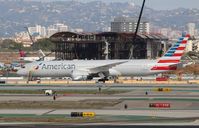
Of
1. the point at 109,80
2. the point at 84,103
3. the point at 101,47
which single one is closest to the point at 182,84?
the point at 109,80

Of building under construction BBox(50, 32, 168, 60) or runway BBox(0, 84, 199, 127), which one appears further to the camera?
building under construction BBox(50, 32, 168, 60)

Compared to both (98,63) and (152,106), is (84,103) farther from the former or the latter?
(98,63)

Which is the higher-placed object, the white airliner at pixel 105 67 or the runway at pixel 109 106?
the white airliner at pixel 105 67

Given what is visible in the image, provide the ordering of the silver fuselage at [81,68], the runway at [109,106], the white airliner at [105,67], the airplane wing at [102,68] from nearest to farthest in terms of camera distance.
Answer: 1. the runway at [109,106]
2. the white airliner at [105,67]
3. the airplane wing at [102,68]
4. the silver fuselage at [81,68]

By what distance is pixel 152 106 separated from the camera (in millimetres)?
56562

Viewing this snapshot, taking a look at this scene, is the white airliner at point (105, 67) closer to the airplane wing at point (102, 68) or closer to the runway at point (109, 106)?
the airplane wing at point (102, 68)

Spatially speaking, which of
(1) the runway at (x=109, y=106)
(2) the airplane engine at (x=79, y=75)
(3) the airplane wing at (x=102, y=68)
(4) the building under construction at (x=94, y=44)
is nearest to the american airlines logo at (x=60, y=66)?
(2) the airplane engine at (x=79, y=75)

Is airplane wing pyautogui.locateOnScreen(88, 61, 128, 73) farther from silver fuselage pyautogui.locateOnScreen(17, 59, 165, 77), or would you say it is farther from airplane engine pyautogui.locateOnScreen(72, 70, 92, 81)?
airplane engine pyautogui.locateOnScreen(72, 70, 92, 81)

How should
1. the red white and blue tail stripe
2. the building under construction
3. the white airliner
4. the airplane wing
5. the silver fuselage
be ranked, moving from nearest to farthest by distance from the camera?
the red white and blue tail stripe < the white airliner < the airplane wing < the silver fuselage < the building under construction

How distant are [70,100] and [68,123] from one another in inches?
796

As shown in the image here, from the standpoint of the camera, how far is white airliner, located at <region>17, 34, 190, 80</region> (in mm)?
103938

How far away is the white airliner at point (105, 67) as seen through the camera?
341ft

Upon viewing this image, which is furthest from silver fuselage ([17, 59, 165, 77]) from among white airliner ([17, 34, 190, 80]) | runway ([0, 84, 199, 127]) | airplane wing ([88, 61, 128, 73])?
runway ([0, 84, 199, 127])

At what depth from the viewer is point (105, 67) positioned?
343 ft
